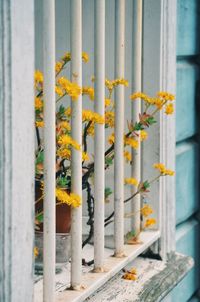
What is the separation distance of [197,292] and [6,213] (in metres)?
1.93

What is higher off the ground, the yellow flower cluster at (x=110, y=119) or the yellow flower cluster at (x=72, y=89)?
the yellow flower cluster at (x=72, y=89)

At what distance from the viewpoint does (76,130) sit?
2.01 meters

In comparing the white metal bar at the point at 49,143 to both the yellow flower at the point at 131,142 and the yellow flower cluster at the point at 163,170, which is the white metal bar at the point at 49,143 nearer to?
the yellow flower at the point at 131,142

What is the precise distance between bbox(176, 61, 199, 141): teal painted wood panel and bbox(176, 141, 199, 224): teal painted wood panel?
0.06m

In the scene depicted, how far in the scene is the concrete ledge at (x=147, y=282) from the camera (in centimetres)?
226

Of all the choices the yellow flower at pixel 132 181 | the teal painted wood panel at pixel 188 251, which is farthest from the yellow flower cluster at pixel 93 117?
the teal painted wood panel at pixel 188 251

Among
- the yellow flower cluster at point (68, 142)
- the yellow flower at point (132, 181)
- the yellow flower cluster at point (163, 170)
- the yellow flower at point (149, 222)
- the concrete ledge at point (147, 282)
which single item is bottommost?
the concrete ledge at point (147, 282)

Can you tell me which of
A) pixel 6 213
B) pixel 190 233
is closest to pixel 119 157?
pixel 6 213

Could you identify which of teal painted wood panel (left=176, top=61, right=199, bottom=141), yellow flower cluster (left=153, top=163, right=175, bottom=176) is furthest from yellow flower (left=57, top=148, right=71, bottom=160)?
teal painted wood panel (left=176, top=61, right=199, bottom=141)

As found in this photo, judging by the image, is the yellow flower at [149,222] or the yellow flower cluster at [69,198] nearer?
the yellow flower cluster at [69,198]

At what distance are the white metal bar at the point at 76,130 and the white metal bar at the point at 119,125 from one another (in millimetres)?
300

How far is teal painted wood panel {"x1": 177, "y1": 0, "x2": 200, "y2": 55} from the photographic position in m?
2.96

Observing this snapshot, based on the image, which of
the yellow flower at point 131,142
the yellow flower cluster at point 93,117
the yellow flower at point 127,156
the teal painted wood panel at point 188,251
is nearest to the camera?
the yellow flower cluster at point 93,117

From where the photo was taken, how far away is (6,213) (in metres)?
1.62
